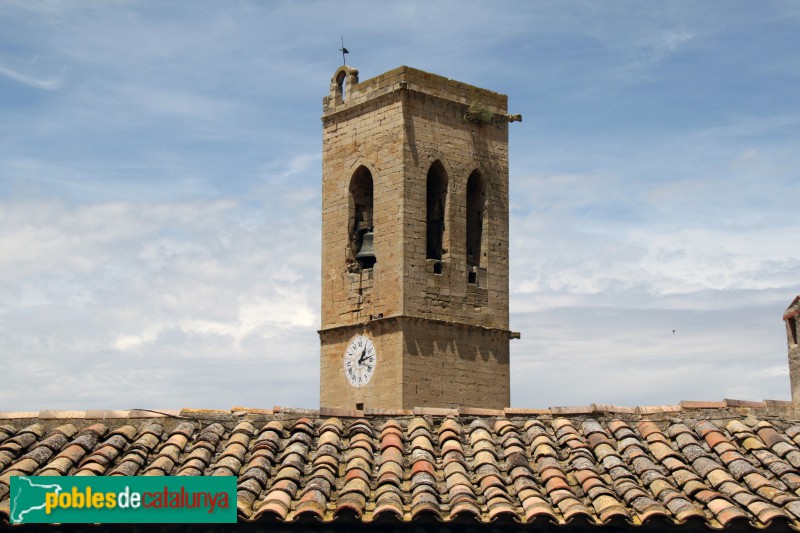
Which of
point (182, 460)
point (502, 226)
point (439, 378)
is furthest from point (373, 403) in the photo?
point (182, 460)

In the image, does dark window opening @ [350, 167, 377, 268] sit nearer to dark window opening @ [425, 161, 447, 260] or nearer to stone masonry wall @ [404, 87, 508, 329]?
dark window opening @ [425, 161, 447, 260]

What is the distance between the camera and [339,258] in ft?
104

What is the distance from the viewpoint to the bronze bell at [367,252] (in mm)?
31141

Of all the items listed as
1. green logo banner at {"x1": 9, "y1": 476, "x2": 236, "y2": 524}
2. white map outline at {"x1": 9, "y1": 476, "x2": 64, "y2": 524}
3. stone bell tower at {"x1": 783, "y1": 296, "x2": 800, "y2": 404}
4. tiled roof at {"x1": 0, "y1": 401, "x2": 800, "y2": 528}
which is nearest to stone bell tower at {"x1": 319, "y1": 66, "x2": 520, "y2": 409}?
tiled roof at {"x1": 0, "y1": 401, "x2": 800, "y2": 528}

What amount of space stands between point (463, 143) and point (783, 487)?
18423 millimetres

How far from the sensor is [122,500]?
13695 mm

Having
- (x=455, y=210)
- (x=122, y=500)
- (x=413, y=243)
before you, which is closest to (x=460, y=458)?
(x=122, y=500)

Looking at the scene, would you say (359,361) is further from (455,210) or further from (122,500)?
(122,500)

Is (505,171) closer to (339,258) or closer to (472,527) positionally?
(339,258)

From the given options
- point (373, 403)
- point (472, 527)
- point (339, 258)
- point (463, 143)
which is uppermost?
point (463, 143)

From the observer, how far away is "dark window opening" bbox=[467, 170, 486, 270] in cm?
3192

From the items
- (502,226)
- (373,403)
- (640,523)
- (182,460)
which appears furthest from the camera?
(502,226)

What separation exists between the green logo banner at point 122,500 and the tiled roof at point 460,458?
20 cm

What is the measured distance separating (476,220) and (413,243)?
218 centimetres
